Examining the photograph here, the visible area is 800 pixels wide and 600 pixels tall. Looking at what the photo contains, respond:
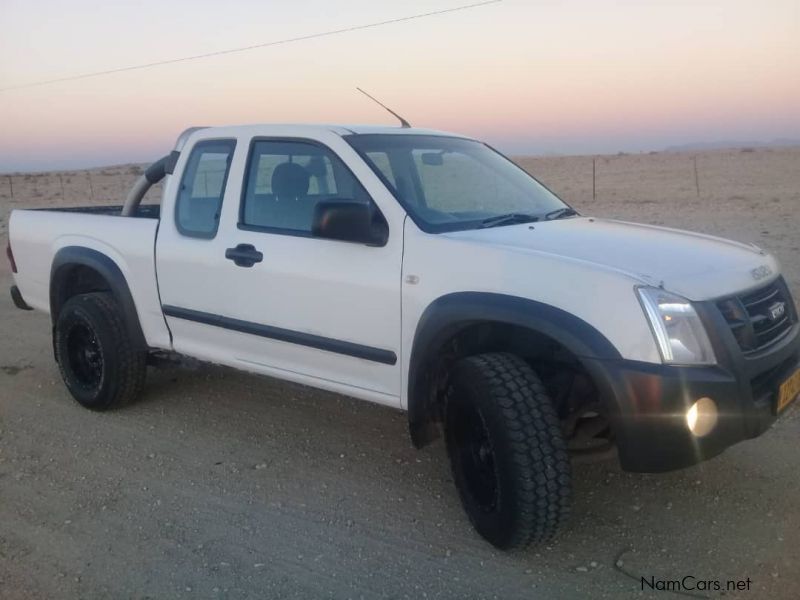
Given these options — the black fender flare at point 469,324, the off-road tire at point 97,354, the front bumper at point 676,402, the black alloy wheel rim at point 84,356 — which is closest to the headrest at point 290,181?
the black fender flare at point 469,324

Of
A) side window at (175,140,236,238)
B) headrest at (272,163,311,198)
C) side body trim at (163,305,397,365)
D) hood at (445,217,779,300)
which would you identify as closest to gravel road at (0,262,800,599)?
side body trim at (163,305,397,365)

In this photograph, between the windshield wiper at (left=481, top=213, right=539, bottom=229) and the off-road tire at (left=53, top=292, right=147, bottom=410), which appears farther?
the off-road tire at (left=53, top=292, right=147, bottom=410)

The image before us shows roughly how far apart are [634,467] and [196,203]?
3.04m

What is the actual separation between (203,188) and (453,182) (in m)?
1.55

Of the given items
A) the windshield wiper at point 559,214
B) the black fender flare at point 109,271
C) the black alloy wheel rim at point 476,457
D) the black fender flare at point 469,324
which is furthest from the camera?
the black fender flare at point 109,271

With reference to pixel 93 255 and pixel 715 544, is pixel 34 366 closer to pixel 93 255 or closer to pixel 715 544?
pixel 93 255

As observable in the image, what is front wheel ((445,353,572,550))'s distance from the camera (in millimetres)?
3264

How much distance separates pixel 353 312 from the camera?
398 cm

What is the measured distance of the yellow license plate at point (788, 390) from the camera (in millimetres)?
3363

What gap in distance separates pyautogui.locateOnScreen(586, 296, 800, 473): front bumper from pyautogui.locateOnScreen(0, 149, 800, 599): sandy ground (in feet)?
1.80

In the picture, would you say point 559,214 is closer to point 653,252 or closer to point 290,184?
point 653,252

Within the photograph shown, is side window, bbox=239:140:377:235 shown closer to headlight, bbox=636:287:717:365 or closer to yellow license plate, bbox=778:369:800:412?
headlight, bbox=636:287:717:365

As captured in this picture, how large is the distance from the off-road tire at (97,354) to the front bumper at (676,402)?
3.39m

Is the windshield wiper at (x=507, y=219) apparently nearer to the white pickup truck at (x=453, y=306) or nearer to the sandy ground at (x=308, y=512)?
the white pickup truck at (x=453, y=306)
